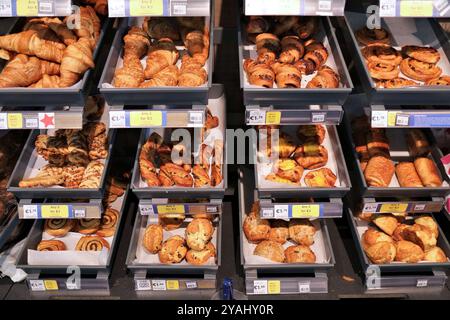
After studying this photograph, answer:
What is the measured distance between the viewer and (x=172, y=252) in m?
2.44

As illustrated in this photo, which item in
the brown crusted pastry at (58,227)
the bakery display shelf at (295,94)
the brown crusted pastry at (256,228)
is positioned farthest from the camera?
the brown crusted pastry at (58,227)

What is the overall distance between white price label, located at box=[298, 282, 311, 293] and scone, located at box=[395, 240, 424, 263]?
46cm

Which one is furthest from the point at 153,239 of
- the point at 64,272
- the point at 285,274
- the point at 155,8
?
the point at 155,8

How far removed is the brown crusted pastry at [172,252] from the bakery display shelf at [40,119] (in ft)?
2.50

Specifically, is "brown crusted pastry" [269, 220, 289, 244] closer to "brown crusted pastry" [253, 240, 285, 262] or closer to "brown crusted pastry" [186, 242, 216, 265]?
"brown crusted pastry" [253, 240, 285, 262]

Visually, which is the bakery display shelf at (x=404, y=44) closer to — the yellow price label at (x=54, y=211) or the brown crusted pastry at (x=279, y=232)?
the brown crusted pastry at (x=279, y=232)

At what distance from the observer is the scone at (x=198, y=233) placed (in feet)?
8.03

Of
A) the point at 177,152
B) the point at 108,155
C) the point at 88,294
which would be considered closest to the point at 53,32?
the point at 108,155

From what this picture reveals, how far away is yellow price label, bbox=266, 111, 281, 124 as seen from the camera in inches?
81.6

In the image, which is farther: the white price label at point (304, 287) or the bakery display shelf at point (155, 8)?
the white price label at point (304, 287)

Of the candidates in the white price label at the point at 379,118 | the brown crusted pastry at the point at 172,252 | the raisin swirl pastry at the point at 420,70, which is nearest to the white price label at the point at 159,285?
the brown crusted pastry at the point at 172,252
